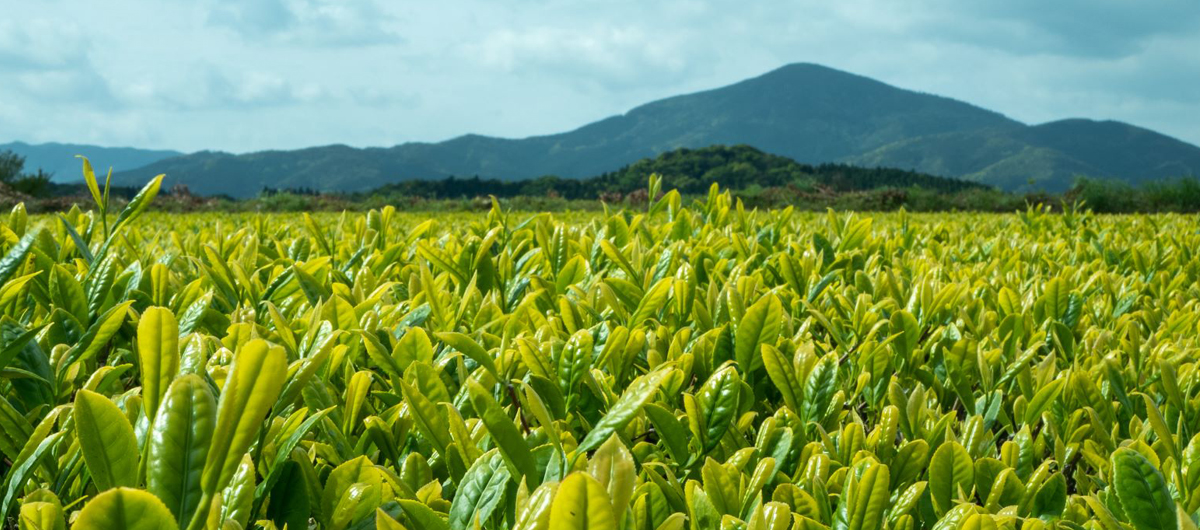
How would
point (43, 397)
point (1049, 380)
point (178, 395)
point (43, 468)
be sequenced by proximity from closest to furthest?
point (178, 395) → point (43, 468) → point (43, 397) → point (1049, 380)

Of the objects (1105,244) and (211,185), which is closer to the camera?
(1105,244)

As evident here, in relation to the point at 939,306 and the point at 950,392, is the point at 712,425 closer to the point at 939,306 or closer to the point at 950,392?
the point at 950,392

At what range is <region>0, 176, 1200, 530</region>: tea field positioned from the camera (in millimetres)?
694

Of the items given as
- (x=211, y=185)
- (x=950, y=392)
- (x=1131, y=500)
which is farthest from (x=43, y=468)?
(x=211, y=185)

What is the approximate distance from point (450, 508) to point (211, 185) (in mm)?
197020

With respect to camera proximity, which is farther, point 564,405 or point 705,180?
point 705,180

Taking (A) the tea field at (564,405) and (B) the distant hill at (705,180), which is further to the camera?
(B) the distant hill at (705,180)

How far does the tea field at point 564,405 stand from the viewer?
694 mm

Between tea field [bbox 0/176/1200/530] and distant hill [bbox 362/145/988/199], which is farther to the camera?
distant hill [bbox 362/145/988/199]

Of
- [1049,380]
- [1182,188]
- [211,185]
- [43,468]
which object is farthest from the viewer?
[211,185]

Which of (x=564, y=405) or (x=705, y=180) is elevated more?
(x=564, y=405)

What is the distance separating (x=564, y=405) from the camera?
3.83ft

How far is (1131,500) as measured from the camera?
2.92ft

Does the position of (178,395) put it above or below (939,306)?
above
